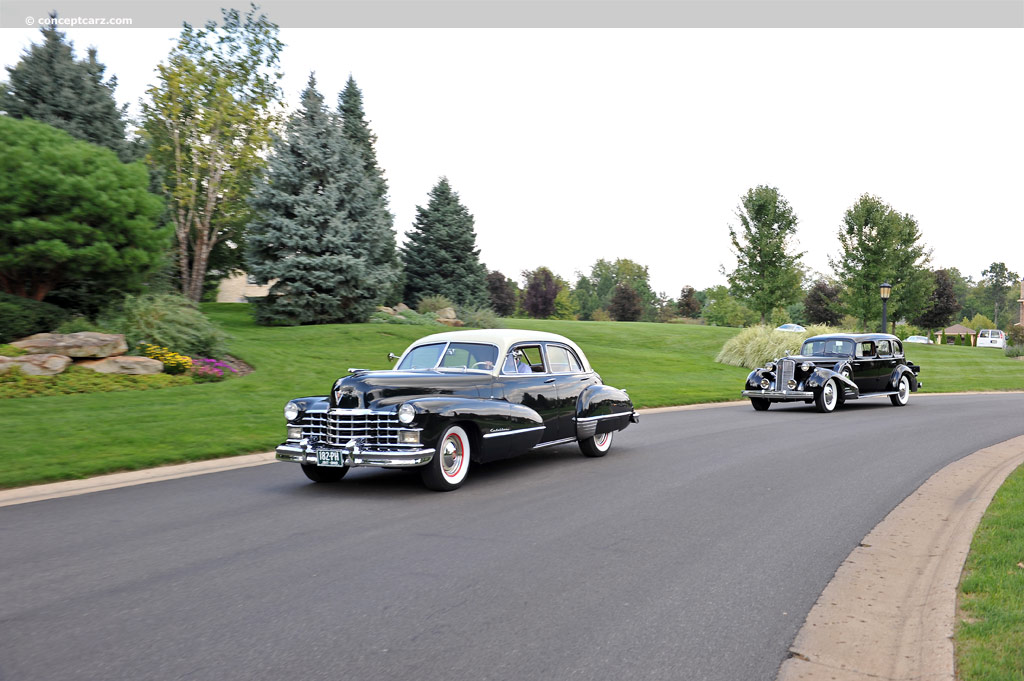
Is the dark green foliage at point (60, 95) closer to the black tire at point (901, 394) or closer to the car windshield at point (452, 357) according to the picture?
the car windshield at point (452, 357)

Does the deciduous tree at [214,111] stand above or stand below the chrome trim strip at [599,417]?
above

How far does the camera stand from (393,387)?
25.8 ft

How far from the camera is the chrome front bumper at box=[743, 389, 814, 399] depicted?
56.2 feet

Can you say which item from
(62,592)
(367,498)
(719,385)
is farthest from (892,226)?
(62,592)

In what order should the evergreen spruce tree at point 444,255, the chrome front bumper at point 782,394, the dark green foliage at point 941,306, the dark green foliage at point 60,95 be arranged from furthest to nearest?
1. the dark green foliage at point 941,306
2. the evergreen spruce tree at point 444,255
3. the dark green foliage at point 60,95
4. the chrome front bumper at point 782,394

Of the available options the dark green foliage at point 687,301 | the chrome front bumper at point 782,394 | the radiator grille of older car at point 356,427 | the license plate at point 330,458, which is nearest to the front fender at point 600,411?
the radiator grille of older car at point 356,427

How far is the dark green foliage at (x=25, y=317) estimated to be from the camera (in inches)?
627

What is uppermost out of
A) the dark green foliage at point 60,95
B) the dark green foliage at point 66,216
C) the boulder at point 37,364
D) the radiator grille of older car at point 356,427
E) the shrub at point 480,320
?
the dark green foliage at point 60,95

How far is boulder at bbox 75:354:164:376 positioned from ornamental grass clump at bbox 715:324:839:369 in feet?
74.8

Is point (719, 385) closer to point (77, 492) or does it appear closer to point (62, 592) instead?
point (77, 492)

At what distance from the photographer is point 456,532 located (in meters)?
6.03

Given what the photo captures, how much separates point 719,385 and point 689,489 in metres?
15.8

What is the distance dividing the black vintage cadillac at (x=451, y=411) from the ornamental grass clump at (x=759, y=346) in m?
22.6

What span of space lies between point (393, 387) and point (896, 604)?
16.5ft
